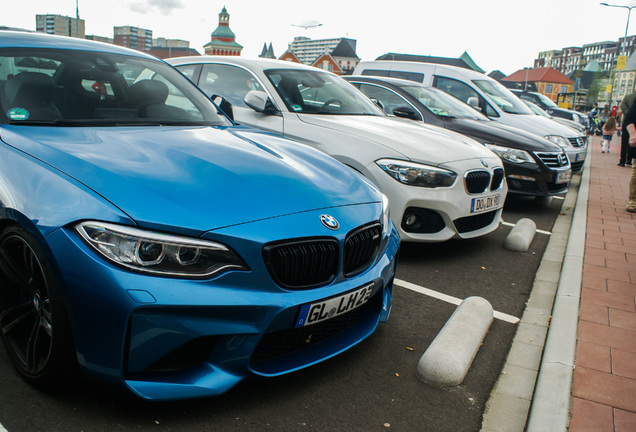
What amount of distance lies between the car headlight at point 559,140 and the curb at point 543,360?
454 cm

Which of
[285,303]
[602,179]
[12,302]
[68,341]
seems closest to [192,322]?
[285,303]

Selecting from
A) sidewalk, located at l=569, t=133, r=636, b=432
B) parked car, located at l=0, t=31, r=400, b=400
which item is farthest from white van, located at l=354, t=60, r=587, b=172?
parked car, located at l=0, t=31, r=400, b=400

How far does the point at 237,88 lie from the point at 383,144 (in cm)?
172

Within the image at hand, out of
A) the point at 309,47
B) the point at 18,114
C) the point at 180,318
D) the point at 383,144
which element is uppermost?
the point at 309,47

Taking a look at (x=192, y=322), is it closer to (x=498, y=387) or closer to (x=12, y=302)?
(x=12, y=302)

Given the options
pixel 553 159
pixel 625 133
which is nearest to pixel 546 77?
pixel 625 133

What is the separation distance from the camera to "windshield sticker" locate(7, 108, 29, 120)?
9.61ft

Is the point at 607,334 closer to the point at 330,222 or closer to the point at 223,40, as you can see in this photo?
the point at 330,222

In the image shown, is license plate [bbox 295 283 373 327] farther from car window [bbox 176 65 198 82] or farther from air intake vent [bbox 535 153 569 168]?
air intake vent [bbox 535 153 569 168]

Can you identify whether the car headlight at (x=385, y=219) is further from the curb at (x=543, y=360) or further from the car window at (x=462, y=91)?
the car window at (x=462, y=91)

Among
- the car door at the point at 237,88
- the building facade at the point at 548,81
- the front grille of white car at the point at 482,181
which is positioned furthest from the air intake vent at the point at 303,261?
the building facade at the point at 548,81

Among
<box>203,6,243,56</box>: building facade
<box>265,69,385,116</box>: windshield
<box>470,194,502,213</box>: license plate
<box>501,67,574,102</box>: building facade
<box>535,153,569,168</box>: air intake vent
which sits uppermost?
<box>203,6,243,56</box>: building facade

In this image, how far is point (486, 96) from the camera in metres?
9.97

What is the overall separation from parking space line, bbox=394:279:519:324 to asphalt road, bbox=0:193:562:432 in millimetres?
116
